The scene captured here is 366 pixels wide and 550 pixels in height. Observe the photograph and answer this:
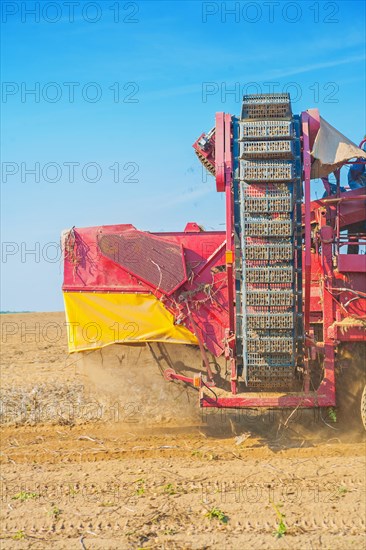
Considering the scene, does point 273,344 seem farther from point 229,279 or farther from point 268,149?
point 268,149

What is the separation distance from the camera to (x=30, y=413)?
8.75 metres

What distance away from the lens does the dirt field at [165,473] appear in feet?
15.3

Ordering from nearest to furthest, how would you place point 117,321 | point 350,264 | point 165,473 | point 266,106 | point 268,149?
point 165,473 < point 268,149 < point 266,106 < point 350,264 < point 117,321

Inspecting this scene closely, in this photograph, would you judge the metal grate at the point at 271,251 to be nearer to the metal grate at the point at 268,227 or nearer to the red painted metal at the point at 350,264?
the metal grate at the point at 268,227

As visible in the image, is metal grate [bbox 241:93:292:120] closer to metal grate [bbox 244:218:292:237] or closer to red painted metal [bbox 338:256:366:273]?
metal grate [bbox 244:218:292:237]

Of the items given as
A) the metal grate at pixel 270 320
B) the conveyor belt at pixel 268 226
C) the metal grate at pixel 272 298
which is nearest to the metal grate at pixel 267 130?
the conveyor belt at pixel 268 226

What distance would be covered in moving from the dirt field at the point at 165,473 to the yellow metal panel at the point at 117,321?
0.41 meters

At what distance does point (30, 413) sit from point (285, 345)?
12.6ft

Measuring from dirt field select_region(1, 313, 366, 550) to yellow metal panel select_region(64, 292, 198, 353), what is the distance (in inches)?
16.2

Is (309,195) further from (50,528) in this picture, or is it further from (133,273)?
(50,528)

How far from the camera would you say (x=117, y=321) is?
7848 millimetres

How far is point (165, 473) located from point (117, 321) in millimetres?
2181

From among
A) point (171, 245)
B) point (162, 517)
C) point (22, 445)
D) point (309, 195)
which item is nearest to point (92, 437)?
point (22, 445)

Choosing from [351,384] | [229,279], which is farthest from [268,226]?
[351,384]
